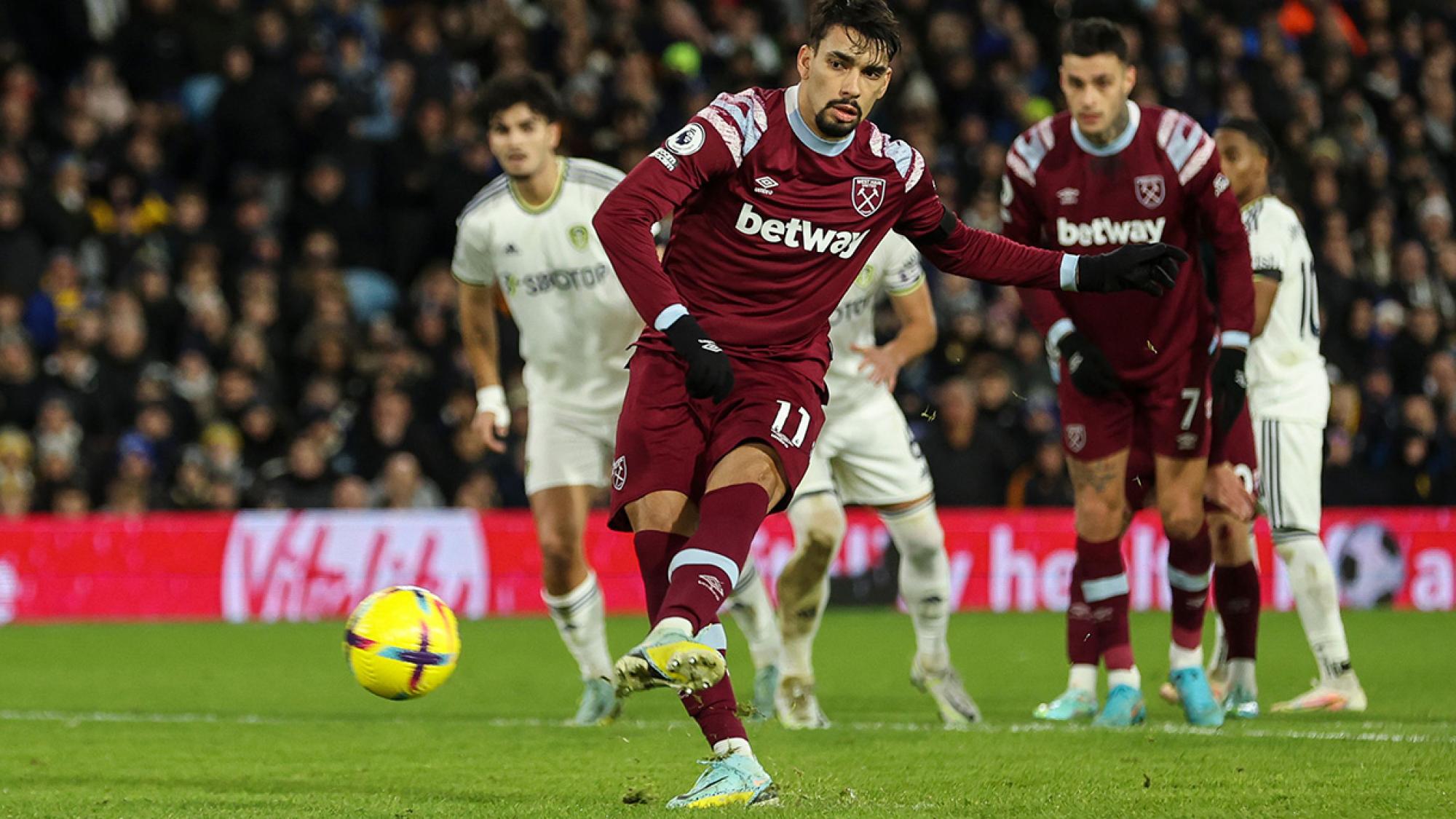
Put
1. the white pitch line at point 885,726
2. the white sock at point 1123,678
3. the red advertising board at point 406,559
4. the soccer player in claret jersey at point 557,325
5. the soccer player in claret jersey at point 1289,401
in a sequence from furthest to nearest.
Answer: the red advertising board at point 406,559 < the soccer player in claret jersey at point 1289,401 < the soccer player in claret jersey at point 557,325 < the white sock at point 1123,678 < the white pitch line at point 885,726

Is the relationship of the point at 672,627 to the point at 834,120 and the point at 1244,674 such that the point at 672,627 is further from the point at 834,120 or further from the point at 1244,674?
the point at 1244,674

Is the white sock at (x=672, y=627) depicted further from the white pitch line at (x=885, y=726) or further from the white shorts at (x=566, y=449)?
the white shorts at (x=566, y=449)

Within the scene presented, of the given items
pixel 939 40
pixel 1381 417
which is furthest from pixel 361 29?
pixel 1381 417

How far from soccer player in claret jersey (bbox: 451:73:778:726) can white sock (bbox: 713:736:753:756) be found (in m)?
3.09

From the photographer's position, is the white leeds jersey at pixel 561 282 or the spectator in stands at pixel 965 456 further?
the spectator in stands at pixel 965 456

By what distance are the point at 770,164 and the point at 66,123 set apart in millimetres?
13221

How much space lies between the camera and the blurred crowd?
632 inches

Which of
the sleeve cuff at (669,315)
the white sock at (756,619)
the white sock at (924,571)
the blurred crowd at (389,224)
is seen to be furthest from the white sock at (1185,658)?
the blurred crowd at (389,224)

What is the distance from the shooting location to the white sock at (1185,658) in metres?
8.35

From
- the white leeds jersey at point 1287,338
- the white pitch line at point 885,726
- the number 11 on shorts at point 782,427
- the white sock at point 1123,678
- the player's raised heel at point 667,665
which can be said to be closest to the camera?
the player's raised heel at point 667,665

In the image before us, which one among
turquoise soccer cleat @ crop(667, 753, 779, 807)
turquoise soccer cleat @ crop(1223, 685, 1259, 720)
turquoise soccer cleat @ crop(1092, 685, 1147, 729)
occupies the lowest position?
turquoise soccer cleat @ crop(1223, 685, 1259, 720)

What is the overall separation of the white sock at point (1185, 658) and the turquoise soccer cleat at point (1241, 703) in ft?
1.53

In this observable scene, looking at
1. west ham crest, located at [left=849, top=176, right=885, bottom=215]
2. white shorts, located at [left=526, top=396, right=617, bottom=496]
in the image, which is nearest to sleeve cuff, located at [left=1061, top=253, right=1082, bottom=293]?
west ham crest, located at [left=849, top=176, right=885, bottom=215]

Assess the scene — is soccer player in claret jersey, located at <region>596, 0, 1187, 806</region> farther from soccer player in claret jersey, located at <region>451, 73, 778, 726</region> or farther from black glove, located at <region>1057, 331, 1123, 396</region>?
soccer player in claret jersey, located at <region>451, 73, 778, 726</region>
